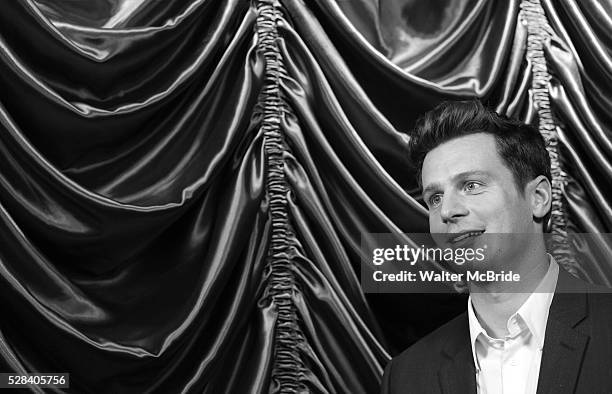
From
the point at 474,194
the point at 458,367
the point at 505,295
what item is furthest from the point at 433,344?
the point at 474,194

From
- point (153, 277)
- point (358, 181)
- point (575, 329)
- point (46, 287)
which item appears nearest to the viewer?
point (575, 329)

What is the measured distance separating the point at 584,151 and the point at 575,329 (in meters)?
A: 0.57

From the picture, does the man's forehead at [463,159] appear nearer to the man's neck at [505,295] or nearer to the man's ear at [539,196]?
the man's ear at [539,196]

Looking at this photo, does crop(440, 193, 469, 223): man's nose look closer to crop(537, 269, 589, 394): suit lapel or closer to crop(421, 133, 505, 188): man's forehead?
crop(421, 133, 505, 188): man's forehead

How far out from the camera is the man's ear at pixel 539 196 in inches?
57.4

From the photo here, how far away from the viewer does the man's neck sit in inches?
55.4

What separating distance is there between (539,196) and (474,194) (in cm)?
13

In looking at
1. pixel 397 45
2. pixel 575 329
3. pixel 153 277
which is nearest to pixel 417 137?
pixel 397 45

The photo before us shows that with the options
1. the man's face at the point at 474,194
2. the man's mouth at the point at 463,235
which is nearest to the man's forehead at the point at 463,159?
the man's face at the point at 474,194

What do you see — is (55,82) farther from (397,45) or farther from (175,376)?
(397,45)

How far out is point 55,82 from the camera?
1593mm

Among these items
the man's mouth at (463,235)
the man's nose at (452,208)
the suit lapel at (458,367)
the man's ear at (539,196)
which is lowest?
the suit lapel at (458,367)

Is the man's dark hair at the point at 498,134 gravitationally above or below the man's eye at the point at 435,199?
above
